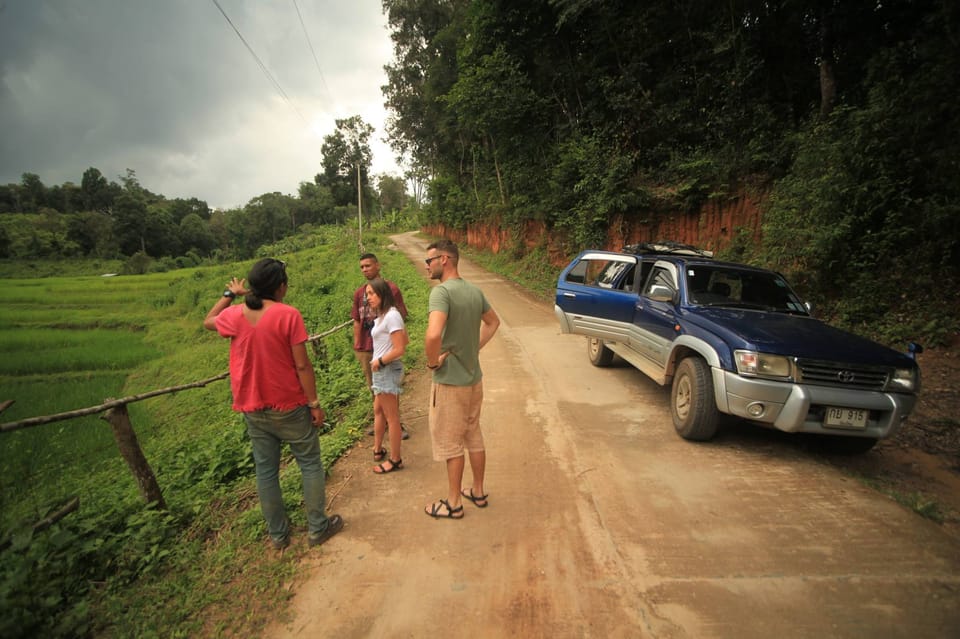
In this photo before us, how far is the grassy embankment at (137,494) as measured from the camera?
91.0 inches

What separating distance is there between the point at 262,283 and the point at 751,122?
Result: 12.6m

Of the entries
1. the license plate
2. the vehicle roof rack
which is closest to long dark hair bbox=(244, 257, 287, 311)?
the license plate

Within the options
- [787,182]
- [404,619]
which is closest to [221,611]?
[404,619]

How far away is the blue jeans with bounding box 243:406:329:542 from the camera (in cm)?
270

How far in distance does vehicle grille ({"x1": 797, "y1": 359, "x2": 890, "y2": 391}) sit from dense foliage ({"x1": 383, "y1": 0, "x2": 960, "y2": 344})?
3.94 m

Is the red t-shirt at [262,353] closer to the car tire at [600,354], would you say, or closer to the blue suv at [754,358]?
the blue suv at [754,358]

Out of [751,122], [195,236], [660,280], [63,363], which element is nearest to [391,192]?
[195,236]

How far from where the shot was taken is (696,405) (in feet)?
13.4

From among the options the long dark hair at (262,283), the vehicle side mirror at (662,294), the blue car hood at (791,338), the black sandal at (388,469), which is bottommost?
the black sandal at (388,469)

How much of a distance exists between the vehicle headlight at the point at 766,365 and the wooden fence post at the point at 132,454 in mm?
5141

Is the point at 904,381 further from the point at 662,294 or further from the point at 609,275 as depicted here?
the point at 609,275

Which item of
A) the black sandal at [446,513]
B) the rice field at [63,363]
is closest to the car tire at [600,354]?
the black sandal at [446,513]

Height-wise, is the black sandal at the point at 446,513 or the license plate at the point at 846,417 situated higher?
the license plate at the point at 846,417

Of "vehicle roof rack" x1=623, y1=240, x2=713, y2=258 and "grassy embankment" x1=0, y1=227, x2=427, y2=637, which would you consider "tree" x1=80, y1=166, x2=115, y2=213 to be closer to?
"grassy embankment" x1=0, y1=227, x2=427, y2=637
